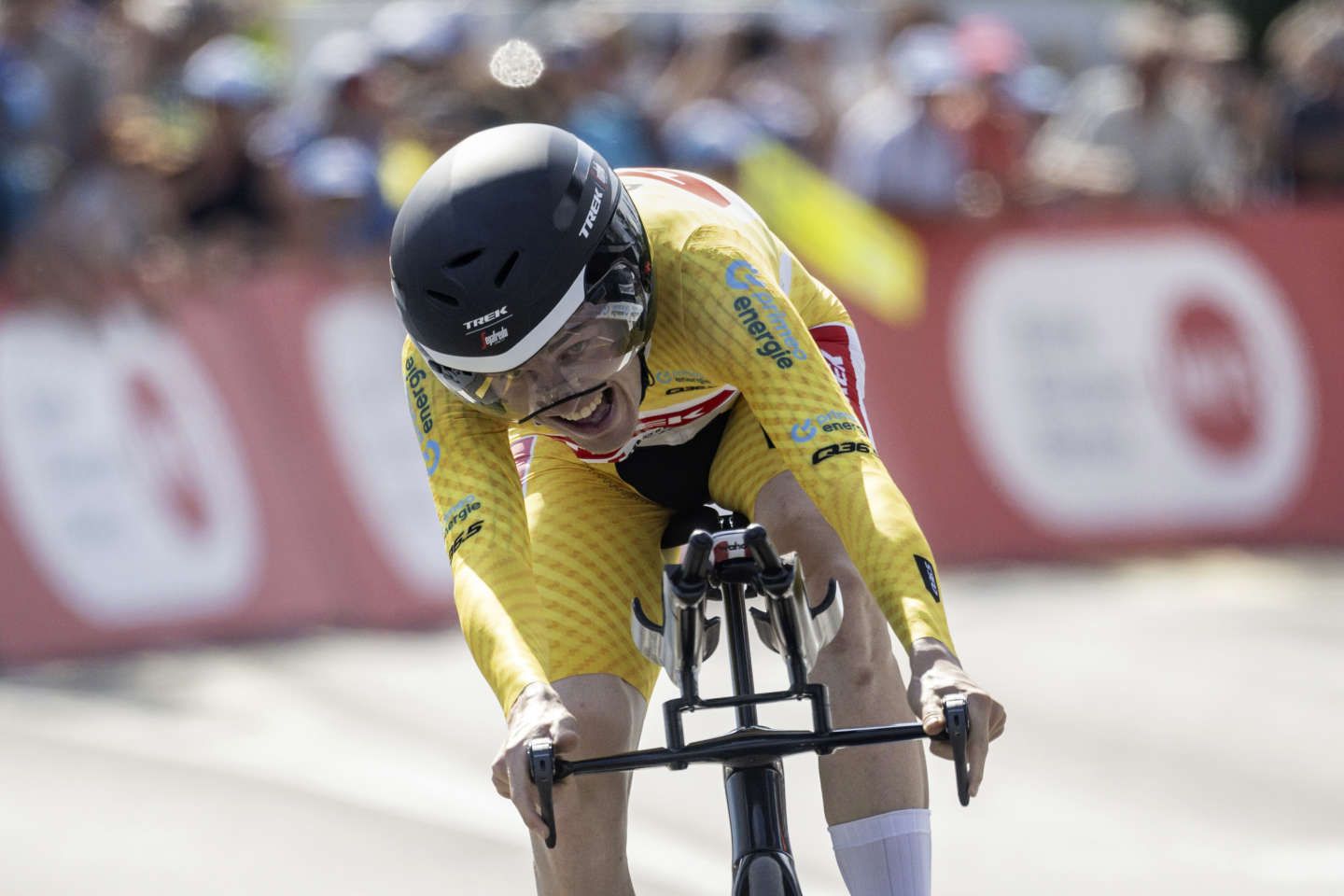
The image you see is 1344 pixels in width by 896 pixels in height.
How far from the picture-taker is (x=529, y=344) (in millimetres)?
3684

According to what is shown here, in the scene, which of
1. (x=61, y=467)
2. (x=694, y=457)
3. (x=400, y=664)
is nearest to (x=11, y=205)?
(x=61, y=467)

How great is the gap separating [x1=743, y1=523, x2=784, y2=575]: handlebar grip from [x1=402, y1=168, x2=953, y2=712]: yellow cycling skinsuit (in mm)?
204

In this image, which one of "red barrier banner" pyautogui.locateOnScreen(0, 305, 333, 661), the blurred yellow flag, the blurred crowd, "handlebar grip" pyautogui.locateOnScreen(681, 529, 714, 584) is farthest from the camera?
the blurred yellow flag

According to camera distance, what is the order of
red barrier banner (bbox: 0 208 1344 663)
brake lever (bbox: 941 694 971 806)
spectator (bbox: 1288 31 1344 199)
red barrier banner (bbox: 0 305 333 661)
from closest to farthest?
brake lever (bbox: 941 694 971 806) → red barrier banner (bbox: 0 305 333 661) → red barrier banner (bbox: 0 208 1344 663) → spectator (bbox: 1288 31 1344 199)

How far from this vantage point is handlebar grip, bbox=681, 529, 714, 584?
3.44 m

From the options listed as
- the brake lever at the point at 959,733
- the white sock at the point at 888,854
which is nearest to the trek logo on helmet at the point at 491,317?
the brake lever at the point at 959,733

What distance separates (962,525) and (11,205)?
534 centimetres

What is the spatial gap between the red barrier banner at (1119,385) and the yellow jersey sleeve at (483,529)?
700 cm

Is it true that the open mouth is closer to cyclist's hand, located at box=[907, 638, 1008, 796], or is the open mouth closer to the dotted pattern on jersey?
the dotted pattern on jersey

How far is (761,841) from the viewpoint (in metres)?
3.66

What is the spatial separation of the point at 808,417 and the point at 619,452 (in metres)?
0.63

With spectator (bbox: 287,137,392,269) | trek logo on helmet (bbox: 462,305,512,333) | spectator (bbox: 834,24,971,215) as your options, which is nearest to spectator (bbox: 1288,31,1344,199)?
spectator (bbox: 834,24,971,215)

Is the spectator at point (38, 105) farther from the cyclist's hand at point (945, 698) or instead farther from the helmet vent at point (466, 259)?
the cyclist's hand at point (945, 698)

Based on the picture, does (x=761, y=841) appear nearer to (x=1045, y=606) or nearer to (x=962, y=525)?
(x=1045, y=606)
